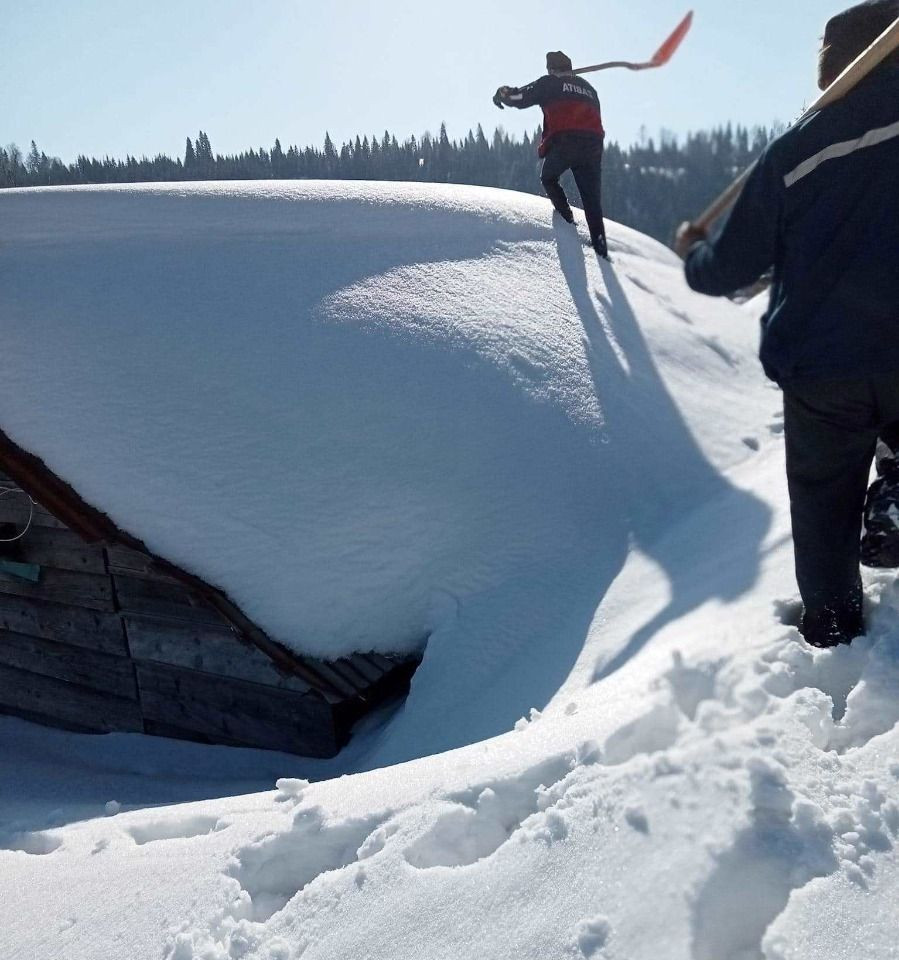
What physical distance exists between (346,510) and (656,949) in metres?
3.19

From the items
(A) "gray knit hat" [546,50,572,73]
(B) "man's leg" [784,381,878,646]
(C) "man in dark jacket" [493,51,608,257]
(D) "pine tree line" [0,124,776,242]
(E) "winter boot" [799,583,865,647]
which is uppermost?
(A) "gray knit hat" [546,50,572,73]

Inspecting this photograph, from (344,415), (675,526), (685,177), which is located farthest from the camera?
(685,177)

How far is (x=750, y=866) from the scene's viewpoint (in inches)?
61.9

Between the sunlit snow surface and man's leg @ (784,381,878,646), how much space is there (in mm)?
114

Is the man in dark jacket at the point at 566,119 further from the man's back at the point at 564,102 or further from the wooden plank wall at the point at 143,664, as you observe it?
the wooden plank wall at the point at 143,664

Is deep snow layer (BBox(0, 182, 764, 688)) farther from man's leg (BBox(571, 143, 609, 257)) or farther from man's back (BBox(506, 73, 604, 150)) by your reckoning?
man's back (BBox(506, 73, 604, 150))

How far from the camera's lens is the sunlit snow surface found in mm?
1676

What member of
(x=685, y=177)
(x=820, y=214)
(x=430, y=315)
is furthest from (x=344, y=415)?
(x=685, y=177)

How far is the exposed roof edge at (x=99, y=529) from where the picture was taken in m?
4.27

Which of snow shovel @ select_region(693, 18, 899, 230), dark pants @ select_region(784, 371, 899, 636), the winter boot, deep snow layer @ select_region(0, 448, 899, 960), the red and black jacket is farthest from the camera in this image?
the red and black jacket

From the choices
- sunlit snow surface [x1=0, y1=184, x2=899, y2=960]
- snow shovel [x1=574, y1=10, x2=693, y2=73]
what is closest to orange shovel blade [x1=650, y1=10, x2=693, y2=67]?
snow shovel [x1=574, y1=10, x2=693, y2=73]

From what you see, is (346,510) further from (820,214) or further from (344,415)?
(820,214)

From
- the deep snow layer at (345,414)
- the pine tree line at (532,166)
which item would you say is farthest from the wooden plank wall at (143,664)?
the pine tree line at (532,166)

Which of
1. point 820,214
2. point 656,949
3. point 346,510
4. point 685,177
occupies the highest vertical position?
point 820,214
